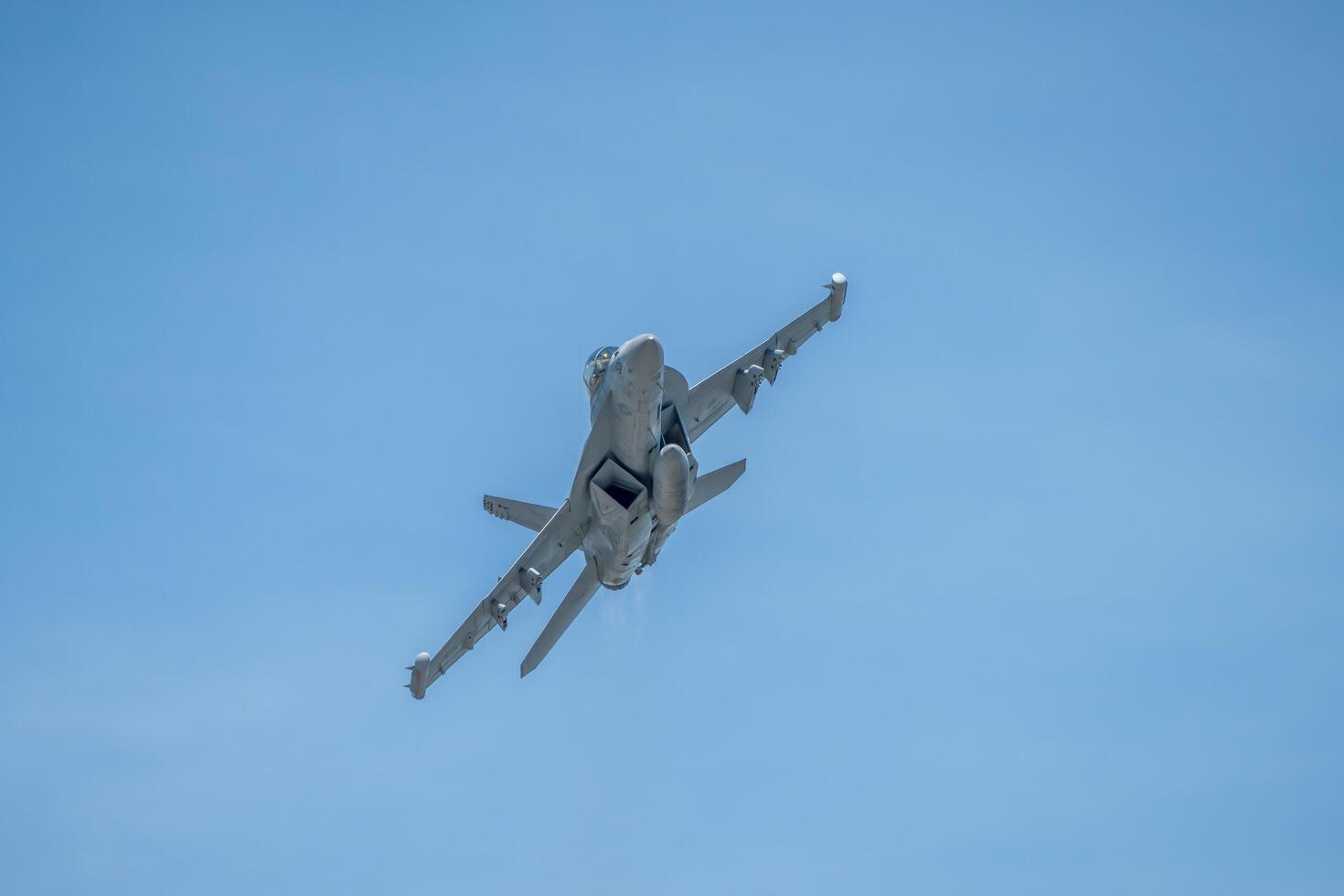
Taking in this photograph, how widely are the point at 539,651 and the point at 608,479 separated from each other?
686 centimetres

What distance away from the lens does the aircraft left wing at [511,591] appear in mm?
51781

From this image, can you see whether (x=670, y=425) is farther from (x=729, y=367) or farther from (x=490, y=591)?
(x=490, y=591)

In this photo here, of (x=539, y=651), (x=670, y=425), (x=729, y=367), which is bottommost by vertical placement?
(x=539, y=651)

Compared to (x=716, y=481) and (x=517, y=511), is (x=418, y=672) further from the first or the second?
(x=716, y=481)

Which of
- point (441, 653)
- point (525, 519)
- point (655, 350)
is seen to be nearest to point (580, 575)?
point (525, 519)

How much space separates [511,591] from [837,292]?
1506 cm

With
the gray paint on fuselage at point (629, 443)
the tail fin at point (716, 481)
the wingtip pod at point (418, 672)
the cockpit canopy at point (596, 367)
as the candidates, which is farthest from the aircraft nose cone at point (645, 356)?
the wingtip pod at point (418, 672)

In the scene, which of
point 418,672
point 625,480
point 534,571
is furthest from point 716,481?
point 418,672

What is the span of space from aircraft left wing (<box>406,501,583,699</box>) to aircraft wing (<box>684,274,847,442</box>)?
5130 mm

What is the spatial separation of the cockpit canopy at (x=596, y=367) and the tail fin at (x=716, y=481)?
4631mm

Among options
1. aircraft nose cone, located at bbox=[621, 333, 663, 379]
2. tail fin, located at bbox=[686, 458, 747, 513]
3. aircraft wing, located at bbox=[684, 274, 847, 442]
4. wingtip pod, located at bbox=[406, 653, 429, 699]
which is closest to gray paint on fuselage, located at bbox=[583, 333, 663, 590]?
aircraft nose cone, located at bbox=[621, 333, 663, 379]

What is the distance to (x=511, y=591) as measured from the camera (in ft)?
174

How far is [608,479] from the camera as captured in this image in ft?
160

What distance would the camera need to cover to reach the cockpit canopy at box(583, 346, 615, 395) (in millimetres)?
48438
